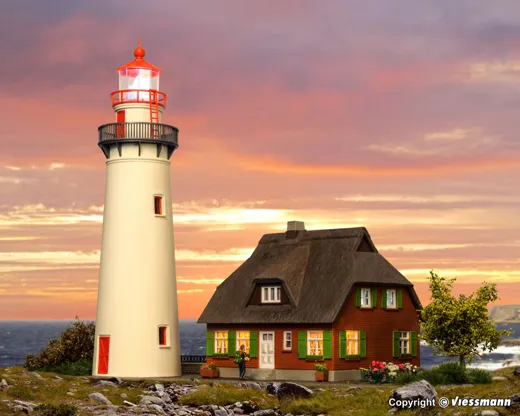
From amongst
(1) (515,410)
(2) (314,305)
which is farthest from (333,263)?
(1) (515,410)

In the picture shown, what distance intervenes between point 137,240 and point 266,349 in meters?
7.97

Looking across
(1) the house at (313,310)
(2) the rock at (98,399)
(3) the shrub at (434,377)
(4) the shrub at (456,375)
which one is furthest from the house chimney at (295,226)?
(2) the rock at (98,399)

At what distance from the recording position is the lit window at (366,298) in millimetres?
42938

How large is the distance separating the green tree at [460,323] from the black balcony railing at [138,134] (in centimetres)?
1426

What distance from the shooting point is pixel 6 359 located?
322 feet

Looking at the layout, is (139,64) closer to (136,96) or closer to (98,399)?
(136,96)

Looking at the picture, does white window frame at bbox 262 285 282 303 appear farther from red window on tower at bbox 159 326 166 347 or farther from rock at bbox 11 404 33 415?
rock at bbox 11 404 33 415

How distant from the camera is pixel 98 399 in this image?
32.1m

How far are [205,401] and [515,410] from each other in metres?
12.0

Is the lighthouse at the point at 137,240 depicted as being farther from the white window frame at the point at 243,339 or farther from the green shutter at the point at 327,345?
the green shutter at the point at 327,345

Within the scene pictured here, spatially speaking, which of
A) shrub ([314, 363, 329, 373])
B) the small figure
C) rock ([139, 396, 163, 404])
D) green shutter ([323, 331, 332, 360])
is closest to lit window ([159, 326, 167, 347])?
the small figure

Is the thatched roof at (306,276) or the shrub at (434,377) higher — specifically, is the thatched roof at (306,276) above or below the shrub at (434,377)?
above

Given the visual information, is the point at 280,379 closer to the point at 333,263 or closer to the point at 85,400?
the point at 333,263

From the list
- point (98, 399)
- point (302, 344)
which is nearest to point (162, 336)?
point (302, 344)
